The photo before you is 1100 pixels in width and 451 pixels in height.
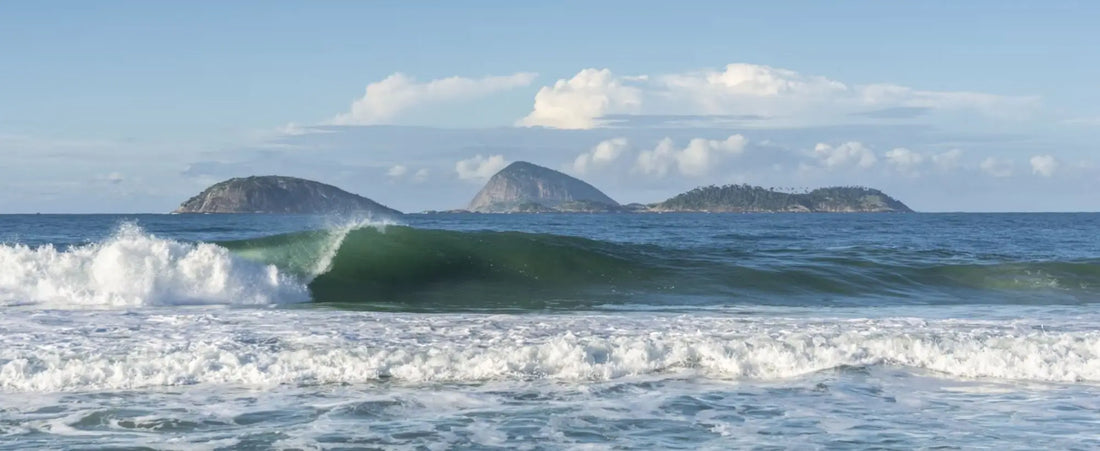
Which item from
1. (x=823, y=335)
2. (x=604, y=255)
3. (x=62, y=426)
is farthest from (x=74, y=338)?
(x=604, y=255)

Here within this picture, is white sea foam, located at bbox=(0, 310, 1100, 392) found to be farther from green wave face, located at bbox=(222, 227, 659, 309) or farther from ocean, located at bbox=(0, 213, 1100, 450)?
green wave face, located at bbox=(222, 227, 659, 309)

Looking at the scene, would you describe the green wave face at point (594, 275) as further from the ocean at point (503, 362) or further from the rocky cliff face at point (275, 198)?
the rocky cliff face at point (275, 198)

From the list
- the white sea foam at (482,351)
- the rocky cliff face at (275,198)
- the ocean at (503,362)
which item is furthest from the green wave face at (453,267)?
the rocky cliff face at (275,198)

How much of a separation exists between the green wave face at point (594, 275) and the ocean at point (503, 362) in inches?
8.6

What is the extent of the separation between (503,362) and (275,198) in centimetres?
15456

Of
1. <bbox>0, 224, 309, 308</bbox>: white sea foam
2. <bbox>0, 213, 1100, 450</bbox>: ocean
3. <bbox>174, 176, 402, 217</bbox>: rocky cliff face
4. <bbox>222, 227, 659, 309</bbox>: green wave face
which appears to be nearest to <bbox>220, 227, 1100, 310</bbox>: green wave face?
<bbox>222, 227, 659, 309</bbox>: green wave face

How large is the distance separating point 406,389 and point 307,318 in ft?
19.5

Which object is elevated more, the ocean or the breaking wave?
the breaking wave

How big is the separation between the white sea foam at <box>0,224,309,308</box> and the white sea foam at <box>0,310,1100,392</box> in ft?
10.0

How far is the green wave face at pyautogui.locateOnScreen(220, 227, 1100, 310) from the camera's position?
2142 centimetres

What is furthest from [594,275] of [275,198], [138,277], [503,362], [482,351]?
[275,198]

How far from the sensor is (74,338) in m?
12.8

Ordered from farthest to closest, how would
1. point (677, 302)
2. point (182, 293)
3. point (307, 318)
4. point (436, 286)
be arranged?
point (436, 286) < point (677, 302) < point (182, 293) < point (307, 318)

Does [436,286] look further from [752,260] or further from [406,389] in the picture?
[406,389]
